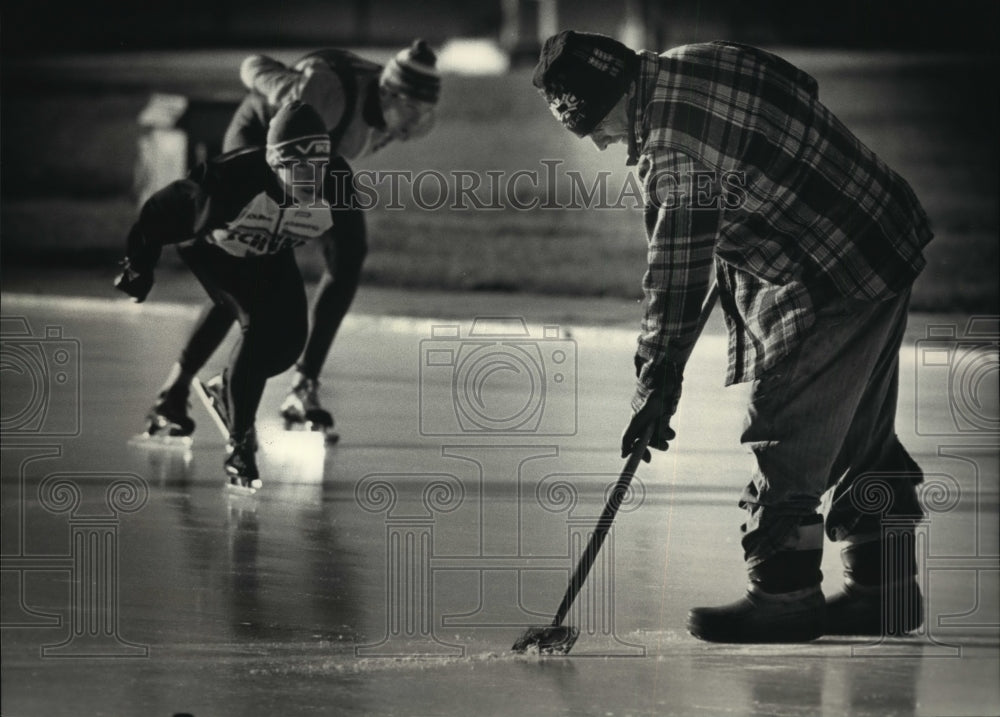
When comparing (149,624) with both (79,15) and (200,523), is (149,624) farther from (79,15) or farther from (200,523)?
(79,15)

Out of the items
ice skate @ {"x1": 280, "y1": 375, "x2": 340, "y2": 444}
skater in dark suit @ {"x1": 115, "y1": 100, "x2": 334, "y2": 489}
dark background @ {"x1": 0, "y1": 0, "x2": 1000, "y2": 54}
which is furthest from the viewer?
dark background @ {"x1": 0, "y1": 0, "x2": 1000, "y2": 54}

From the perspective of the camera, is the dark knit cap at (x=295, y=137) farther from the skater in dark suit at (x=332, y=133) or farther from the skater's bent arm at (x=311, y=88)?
the skater's bent arm at (x=311, y=88)

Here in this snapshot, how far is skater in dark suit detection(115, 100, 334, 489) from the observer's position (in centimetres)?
532

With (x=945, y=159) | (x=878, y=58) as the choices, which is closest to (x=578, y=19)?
(x=878, y=58)

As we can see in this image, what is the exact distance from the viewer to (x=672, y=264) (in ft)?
11.7

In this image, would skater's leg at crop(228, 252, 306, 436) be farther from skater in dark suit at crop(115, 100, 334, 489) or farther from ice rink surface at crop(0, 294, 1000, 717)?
ice rink surface at crop(0, 294, 1000, 717)

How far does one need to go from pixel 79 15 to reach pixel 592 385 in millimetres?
12605

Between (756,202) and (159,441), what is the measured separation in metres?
3.24

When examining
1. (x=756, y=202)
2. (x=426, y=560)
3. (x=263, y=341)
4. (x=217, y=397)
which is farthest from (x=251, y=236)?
(x=756, y=202)

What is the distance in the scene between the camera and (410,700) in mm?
3152

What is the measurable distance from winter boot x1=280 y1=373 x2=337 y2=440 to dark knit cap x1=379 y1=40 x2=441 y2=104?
48.6 inches

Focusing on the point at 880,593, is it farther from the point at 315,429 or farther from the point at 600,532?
the point at 315,429

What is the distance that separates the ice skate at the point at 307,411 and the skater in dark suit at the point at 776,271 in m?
2.89

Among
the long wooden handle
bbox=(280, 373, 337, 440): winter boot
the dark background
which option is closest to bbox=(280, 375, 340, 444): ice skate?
bbox=(280, 373, 337, 440): winter boot
